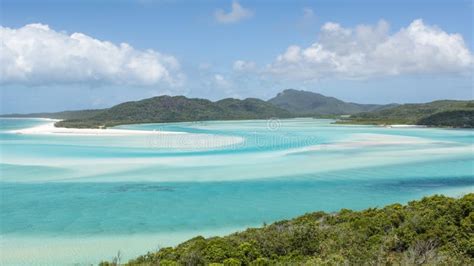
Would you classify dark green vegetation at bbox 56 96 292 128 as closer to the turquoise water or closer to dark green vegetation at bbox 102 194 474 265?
the turquoise water

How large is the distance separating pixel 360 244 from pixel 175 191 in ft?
37.9

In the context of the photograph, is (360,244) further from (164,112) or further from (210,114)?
(210,114)

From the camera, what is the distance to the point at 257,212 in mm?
15695

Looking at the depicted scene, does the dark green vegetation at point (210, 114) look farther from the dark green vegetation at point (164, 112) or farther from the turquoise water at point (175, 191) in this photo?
the turquoise water at point (175, 191)

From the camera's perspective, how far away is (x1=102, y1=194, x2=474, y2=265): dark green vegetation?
7.82 m

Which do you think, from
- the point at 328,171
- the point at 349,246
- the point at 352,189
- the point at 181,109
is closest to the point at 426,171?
the point at 328,171

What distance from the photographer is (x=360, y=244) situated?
9.11 m

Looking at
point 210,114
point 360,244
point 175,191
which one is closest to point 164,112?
point 210,114

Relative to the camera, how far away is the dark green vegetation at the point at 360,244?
782cm

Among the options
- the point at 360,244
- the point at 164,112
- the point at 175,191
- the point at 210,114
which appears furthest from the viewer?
the point at 210,114

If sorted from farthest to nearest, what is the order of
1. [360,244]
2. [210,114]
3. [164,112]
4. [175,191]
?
[210,114], [164,112], [175,191], [360,244]

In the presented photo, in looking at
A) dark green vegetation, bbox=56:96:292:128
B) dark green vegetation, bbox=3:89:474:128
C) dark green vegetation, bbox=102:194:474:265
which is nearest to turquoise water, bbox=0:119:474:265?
dark green vegetation, bbox=102:194:474:265

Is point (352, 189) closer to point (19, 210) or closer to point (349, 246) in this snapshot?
point (349, 246)

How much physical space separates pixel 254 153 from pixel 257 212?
18.1 m
